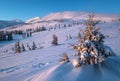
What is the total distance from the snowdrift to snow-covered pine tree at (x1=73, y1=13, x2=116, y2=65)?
450mm

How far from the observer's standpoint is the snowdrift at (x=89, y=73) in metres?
12.1

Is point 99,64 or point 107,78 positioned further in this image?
point 99,64

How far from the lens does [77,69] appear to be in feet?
42.7

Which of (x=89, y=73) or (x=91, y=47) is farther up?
(x=91, y=47)

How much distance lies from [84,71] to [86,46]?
1586mm

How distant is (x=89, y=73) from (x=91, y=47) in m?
1.64

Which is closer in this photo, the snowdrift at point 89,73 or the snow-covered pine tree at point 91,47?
the snowdrift at point 89,73

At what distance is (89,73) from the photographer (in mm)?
12508

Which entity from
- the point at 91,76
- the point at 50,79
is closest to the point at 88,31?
the point at 91,76

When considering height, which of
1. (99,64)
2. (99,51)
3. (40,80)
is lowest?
(40,80)

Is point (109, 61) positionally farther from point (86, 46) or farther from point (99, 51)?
point (86, 46)

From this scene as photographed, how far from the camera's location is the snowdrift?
12133mm

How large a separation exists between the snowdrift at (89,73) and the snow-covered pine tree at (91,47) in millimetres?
450

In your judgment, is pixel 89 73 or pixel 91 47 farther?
pixel 91 47
